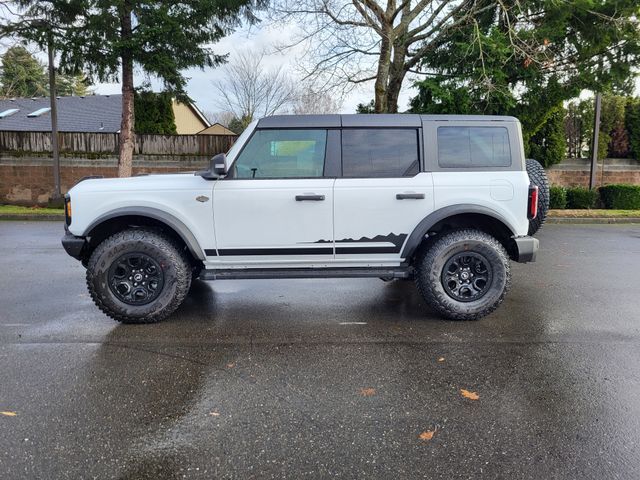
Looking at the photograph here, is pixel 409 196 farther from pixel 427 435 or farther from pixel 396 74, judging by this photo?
pixel 396 74

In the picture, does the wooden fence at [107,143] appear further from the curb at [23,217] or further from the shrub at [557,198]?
the shrub at [557,198]

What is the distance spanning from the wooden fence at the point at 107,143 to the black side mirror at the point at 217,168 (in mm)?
13521

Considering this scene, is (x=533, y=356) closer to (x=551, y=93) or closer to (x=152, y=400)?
(x=152, y=400)

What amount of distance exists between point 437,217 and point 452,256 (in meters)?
0.42

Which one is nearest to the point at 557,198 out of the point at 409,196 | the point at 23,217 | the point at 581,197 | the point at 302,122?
the point at 581,197

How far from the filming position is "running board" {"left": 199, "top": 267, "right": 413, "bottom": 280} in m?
4.63

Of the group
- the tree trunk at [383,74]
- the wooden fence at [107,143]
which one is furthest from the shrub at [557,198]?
the wooden fence at [107,143]

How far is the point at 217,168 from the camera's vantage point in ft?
14.4

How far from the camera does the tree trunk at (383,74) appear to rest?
1405cm

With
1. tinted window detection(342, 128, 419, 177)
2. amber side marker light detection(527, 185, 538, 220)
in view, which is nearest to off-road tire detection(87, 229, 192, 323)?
tinted window detection(342, 128, 419, 177)

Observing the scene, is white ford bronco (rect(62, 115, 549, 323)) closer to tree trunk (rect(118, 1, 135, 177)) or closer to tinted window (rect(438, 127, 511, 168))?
tinted window (rect(438, 127, 511, 168))

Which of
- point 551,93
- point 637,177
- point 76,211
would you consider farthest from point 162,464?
point 637,177

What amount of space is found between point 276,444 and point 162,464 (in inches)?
23.2

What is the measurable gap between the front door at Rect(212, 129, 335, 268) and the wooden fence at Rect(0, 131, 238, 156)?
13422 mm
